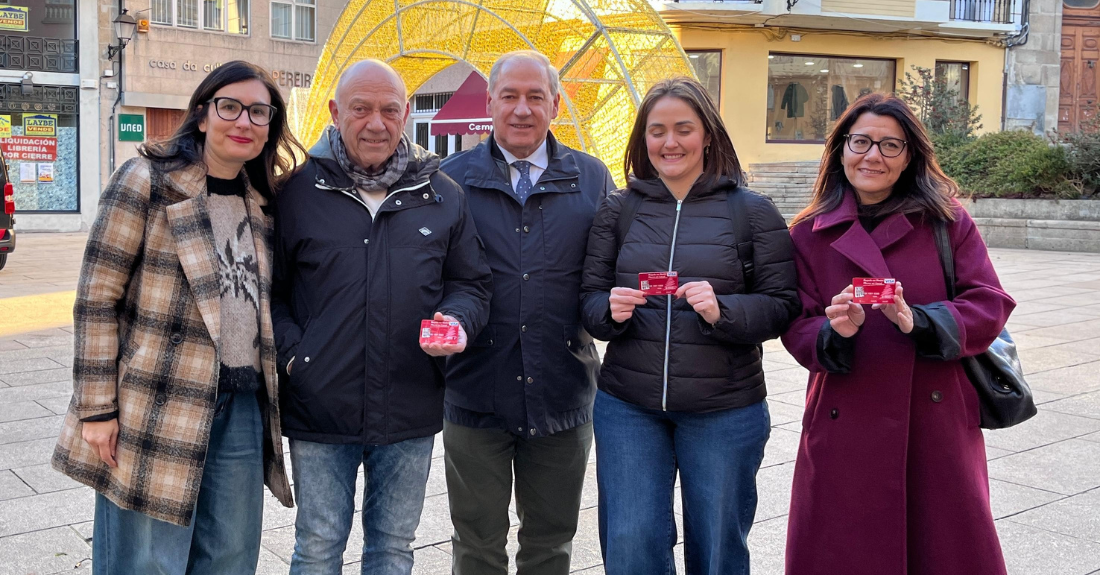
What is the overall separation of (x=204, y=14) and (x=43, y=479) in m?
21.8

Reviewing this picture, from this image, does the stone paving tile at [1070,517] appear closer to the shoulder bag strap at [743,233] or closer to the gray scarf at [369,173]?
the shoulder bag strap at [743,233]

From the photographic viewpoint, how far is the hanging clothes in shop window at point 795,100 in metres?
26.7

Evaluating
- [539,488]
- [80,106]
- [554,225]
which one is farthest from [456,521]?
[80,106]

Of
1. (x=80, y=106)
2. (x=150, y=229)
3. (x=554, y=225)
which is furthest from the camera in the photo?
(x=80, y=106)

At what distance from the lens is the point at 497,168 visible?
12.0 feet

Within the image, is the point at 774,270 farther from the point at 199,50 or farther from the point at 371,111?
the point at 199,50

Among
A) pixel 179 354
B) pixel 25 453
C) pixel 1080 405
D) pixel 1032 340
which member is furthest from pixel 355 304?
pixel 1032 340

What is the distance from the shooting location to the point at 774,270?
3219mm

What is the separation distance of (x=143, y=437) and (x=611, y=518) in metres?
1.48

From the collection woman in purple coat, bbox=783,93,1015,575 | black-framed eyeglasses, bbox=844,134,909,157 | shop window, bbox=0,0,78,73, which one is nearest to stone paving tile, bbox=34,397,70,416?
woman in purple coat, bbox=783,93,1015,575

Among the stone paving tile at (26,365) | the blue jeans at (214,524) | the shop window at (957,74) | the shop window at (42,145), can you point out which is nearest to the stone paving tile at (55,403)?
the stone paving tile at (26,365)

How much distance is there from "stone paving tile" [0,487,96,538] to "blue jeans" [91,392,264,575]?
1.69 meters

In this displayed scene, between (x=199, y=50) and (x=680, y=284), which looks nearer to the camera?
(x=680, y=284)

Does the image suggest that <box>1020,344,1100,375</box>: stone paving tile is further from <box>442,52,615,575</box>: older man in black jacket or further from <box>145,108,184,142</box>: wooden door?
<box>145,108,184,142</box>: wooden door
